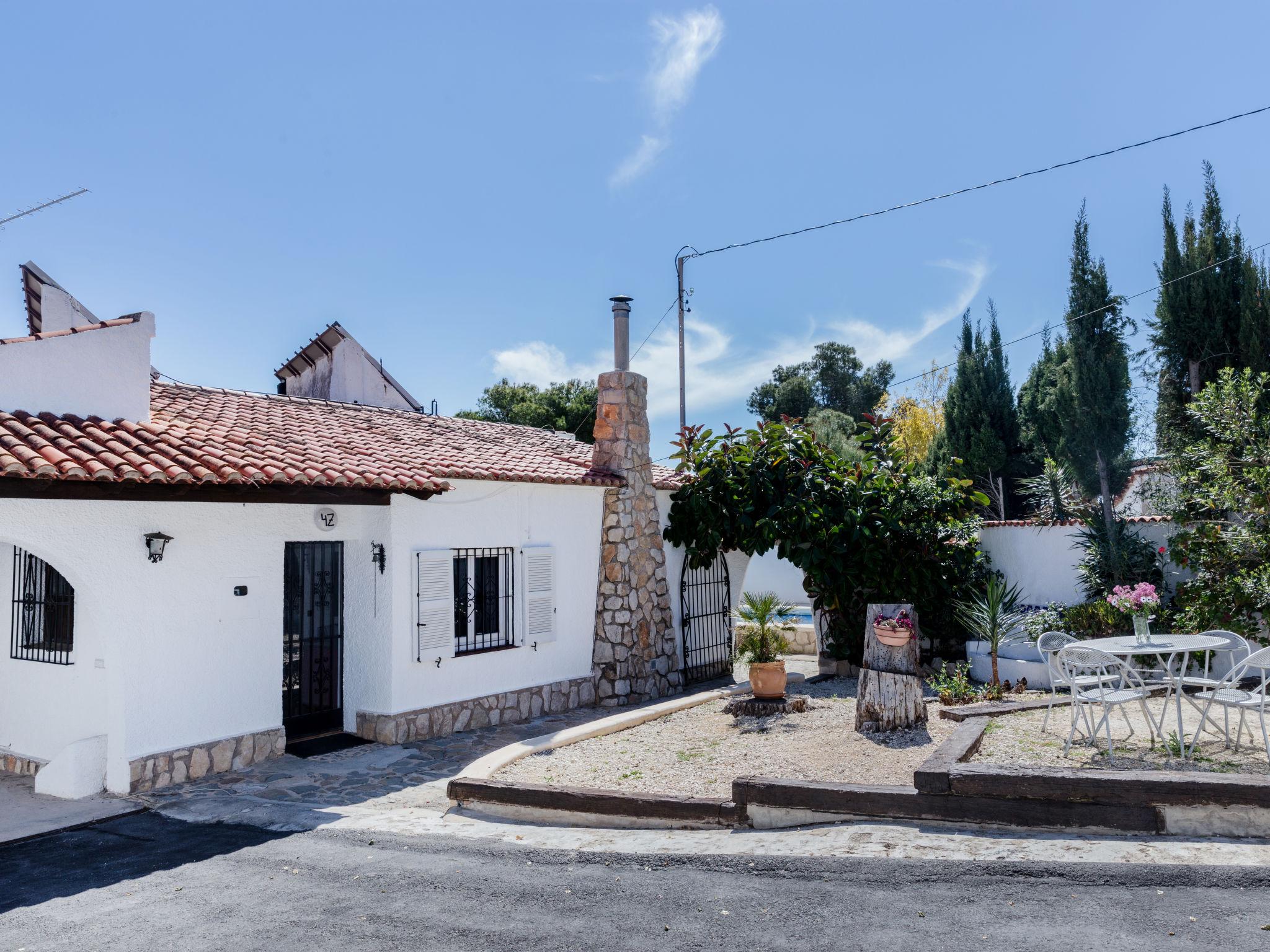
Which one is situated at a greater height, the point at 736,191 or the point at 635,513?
the point at 736,191

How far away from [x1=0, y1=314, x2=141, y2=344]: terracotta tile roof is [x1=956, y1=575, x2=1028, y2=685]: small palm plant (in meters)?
10.4

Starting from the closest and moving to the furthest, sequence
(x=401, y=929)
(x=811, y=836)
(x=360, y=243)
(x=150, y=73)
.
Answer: (x=401, y=929) < (x=811, y=836) < (x=150, y=73) < (x=360, y=243)

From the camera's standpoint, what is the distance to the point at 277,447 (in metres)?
8.73

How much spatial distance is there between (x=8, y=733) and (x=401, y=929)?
21.2ft

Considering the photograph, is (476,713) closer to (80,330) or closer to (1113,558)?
(80,330)

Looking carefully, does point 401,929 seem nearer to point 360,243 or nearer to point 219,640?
point 219,640

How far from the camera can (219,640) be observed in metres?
8.04

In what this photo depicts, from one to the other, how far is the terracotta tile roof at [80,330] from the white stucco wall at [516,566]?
3.10 meters

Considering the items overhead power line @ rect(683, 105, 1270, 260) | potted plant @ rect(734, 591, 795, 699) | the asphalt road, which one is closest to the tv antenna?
the asphalt road

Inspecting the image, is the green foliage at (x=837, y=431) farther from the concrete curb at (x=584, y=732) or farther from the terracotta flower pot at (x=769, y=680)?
the terracotta flower pot at (x=769, y=680)

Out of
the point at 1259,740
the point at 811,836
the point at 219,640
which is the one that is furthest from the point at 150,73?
the point at 1259,740

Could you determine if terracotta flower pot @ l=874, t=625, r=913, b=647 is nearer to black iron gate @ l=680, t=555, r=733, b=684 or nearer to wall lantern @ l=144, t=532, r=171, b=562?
black iron gate @ l=680, t=555, r=733, b=684

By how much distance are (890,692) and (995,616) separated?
3187 millimetres

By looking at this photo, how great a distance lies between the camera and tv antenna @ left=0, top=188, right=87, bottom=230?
33.6ft
